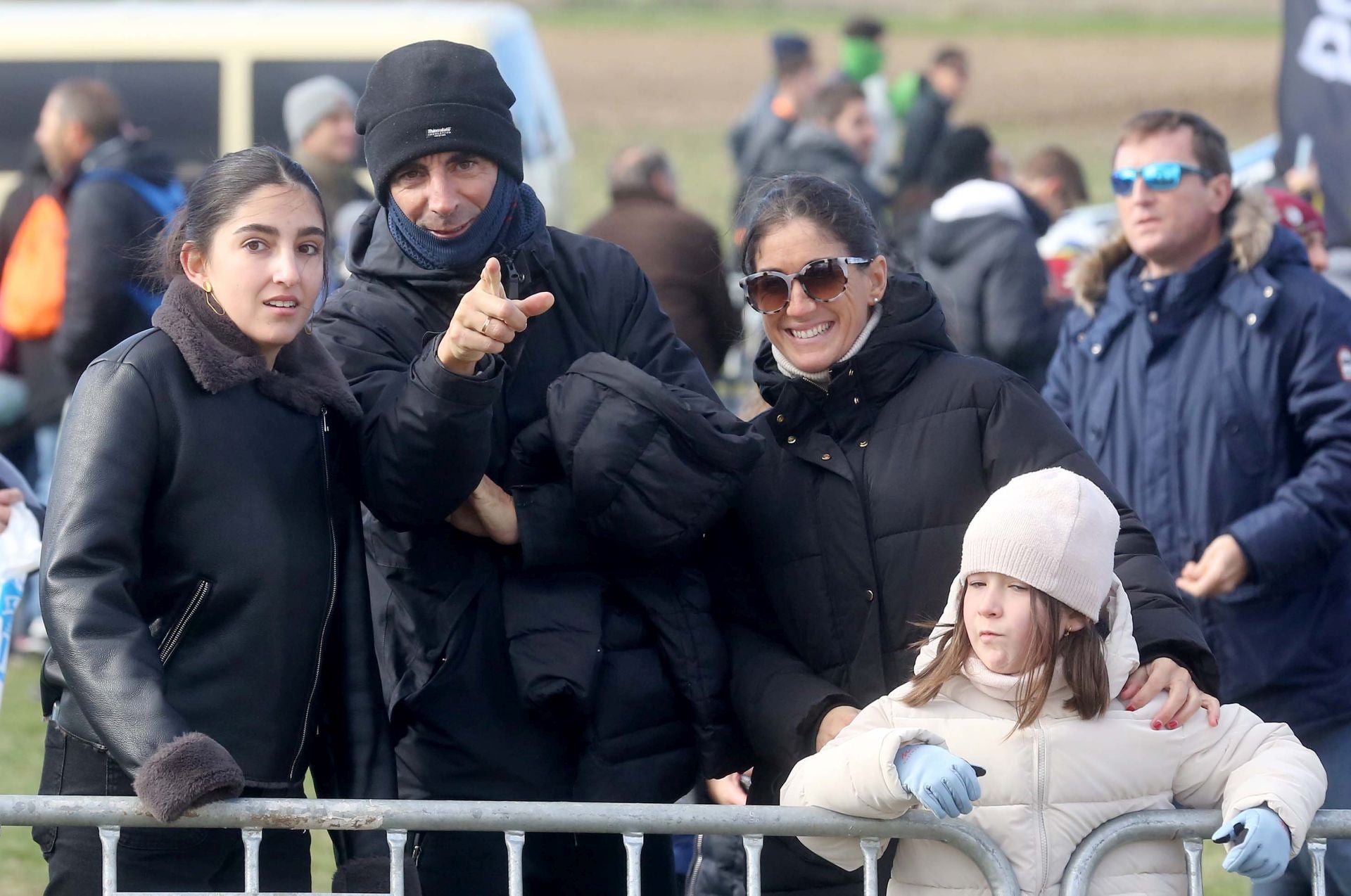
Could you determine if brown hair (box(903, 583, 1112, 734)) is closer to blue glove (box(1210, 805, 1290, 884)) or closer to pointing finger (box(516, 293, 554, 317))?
blue glove (box(1210, 805, 1290, 884))

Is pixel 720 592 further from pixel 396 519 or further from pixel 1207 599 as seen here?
pixel 1207 599

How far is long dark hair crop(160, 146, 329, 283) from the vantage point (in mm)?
2738

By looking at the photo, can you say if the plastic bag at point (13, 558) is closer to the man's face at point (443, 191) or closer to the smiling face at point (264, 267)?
the smiling face at point (264, 267)

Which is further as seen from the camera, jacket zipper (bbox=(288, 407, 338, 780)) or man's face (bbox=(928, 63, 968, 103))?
man's face (bbox=(928, 63, 968, 103))

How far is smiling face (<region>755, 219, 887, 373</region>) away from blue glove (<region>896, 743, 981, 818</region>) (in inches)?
29.2

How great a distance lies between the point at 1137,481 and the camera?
4086 mm

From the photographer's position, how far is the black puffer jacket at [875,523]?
2.83 m


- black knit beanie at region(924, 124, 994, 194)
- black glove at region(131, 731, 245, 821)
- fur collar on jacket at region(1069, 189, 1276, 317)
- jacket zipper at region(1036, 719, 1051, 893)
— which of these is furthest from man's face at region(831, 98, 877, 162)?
black glove at region(131, 731, 245, 821)

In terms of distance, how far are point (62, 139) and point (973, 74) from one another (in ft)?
81.7

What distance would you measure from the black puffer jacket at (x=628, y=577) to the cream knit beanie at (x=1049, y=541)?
0.44m

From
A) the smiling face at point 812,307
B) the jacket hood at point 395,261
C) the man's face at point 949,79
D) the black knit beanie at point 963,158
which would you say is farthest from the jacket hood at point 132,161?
the man's face at point 949,79

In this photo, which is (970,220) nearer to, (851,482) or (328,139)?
(328,139)

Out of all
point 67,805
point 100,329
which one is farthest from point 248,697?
point 100,329

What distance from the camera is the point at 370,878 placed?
2623 mm
